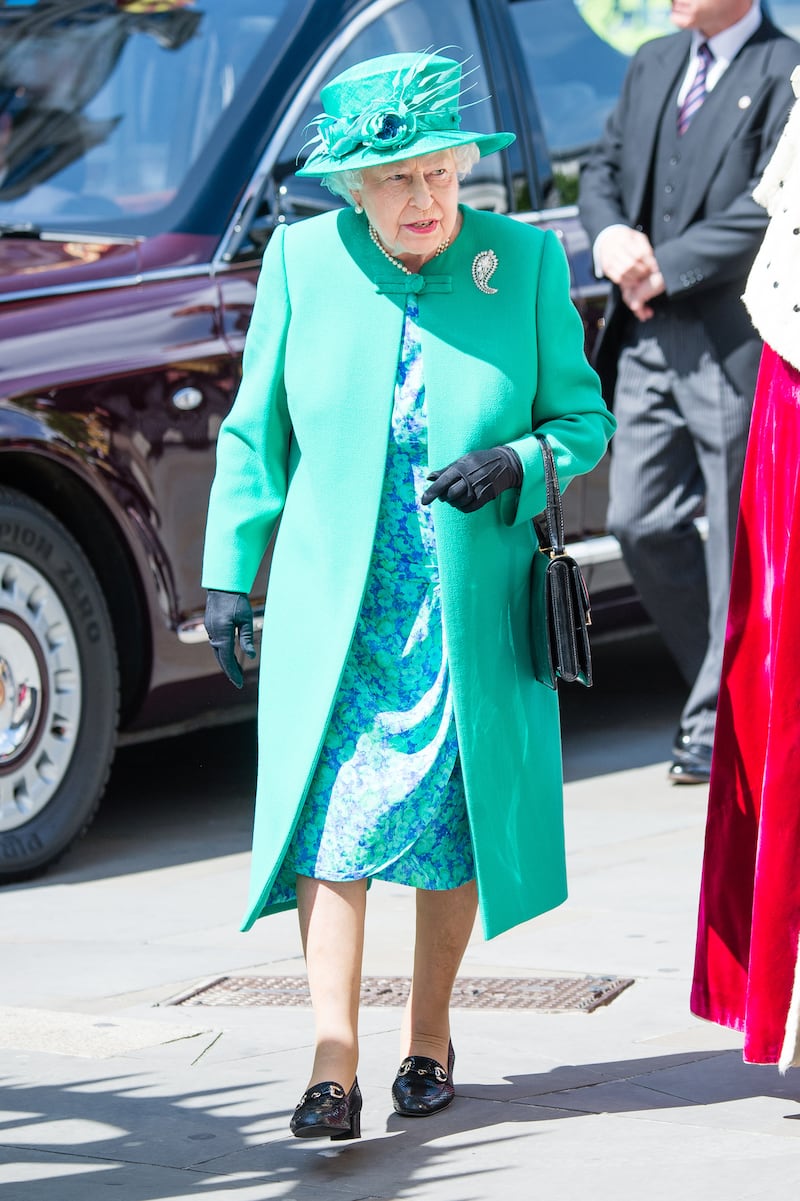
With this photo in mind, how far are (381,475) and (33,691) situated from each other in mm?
2004

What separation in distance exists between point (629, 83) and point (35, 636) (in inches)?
97.2

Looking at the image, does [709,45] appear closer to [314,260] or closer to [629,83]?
[629,83]

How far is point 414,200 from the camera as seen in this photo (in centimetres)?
394

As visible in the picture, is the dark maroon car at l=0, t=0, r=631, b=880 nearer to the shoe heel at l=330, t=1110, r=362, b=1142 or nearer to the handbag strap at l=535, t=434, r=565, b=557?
the handbag strap at l=535, t=434, r=565, b=557

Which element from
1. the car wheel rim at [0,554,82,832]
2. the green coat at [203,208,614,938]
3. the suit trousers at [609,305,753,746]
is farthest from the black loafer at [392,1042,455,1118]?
the suit trousers at [609,305,753,746]

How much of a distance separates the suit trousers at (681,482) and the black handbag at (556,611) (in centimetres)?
266

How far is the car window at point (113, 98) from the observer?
6.28m

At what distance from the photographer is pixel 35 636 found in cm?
571

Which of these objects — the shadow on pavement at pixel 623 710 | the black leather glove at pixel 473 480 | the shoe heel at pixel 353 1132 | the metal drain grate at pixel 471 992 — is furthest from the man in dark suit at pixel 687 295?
the shoe heel at pixel 353 1132

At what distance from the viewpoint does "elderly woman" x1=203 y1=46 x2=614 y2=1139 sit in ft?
12.9

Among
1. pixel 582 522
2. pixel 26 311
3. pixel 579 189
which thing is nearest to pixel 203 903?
pixel 26 311

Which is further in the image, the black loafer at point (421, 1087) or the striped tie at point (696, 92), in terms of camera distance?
the striped tie at point (696, 92)

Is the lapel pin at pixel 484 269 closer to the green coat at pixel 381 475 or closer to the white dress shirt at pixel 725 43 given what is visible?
the green coat at pixel 381 475

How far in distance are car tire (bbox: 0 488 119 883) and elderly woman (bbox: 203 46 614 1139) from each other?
172cm
